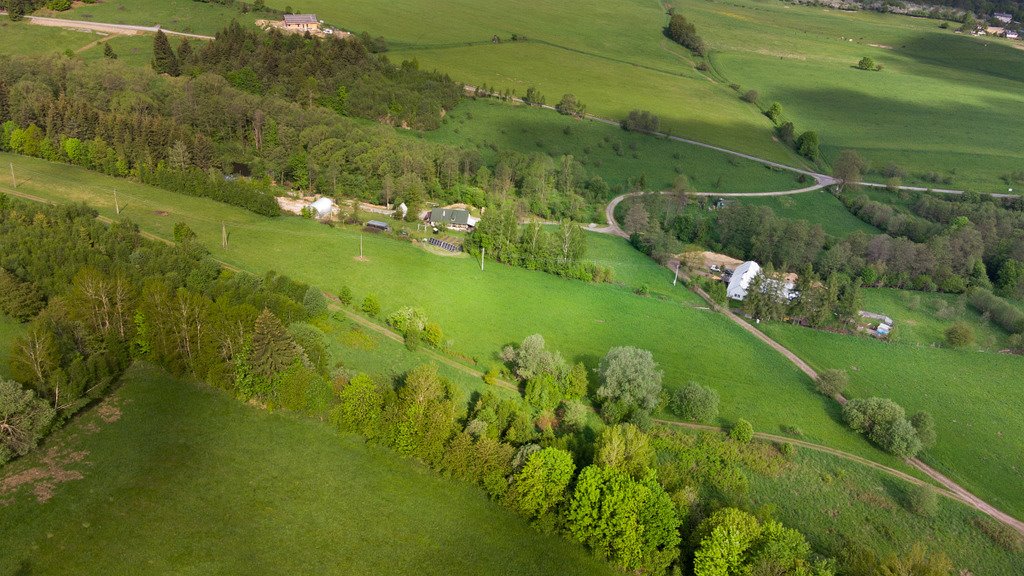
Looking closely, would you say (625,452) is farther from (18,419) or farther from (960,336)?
(960,336)

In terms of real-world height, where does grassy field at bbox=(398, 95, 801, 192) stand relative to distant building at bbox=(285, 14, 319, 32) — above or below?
below

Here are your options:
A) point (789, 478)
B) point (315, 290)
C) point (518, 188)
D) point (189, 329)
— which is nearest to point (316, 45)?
point (518, 188)

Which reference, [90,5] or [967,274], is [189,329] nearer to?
[967,274]

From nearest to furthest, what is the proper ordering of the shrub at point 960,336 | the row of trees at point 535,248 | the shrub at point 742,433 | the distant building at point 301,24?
1. the shrub at point 742,433
2. the shrub at point 960,336
3. the row of trees at point 535,248
4. the distant building at point 301,24

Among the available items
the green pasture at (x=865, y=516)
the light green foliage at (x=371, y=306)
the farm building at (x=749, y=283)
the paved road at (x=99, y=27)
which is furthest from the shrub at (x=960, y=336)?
the paved road at (x=99, y=27)

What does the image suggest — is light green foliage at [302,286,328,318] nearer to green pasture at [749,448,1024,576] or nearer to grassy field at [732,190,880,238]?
green pasture at [749,448,1024,576]

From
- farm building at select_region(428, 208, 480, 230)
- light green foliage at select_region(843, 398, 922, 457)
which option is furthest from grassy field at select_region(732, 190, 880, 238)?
light green foliage at select_region(843, 398, 922, 457)

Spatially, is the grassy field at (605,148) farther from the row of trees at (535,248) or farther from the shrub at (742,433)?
the shrub at (742,433)
